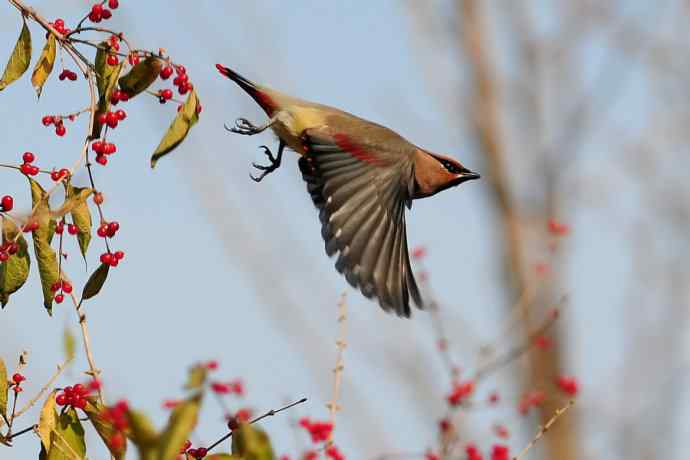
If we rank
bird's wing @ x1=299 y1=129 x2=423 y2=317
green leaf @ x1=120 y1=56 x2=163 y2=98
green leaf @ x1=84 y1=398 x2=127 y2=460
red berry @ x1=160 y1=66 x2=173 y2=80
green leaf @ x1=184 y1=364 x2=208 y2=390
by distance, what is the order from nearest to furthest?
green leaf @ x1=184 y1=364 x2=208 y2=390
green leaf @ x1=84 y1=398 x2=127 y2=460
green leaf @ x1=120 y1=56 x2=163 y2=98
red berry @ x1=160 y1=66 x2=173 y2=80
bird's wing @ x1=299 y1=129 x2=423 y2=317

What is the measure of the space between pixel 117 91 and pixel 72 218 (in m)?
0.28

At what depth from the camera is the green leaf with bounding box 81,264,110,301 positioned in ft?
8.85

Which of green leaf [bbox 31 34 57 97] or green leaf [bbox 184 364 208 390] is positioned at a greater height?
green leaf [bbox 31 34 57 97]

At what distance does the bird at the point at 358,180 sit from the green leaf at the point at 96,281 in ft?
2.39

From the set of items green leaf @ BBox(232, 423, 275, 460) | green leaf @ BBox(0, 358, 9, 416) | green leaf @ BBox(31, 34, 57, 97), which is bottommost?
green leaf @ BBox(232, 423, 275, 460)

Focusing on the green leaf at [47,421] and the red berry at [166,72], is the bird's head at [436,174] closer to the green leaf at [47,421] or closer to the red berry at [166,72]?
the red berry at [166,72]

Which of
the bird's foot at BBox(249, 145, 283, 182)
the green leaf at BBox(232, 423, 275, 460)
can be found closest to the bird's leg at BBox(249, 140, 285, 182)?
the bird's foot at BBox(249, 145, 283, 182)

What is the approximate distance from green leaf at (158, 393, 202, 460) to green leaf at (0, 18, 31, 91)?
4.43 ft

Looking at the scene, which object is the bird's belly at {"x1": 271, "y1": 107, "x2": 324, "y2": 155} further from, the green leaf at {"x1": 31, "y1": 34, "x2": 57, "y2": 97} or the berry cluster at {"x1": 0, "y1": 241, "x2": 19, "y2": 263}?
the berry cluster at {"x1": 0, "y1": 241, "x2": 19, "y2": 263}

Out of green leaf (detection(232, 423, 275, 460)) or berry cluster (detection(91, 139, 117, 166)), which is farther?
berry cluster (detection(91, 139, 117, 166))

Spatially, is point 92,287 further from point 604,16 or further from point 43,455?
point 604,16

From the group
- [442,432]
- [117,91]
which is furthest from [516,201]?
[117,91]

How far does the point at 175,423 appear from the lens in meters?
1.67

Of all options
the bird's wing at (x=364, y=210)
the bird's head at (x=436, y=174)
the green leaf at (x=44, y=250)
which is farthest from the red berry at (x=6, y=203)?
the bird's head at (x=436, y=174)
